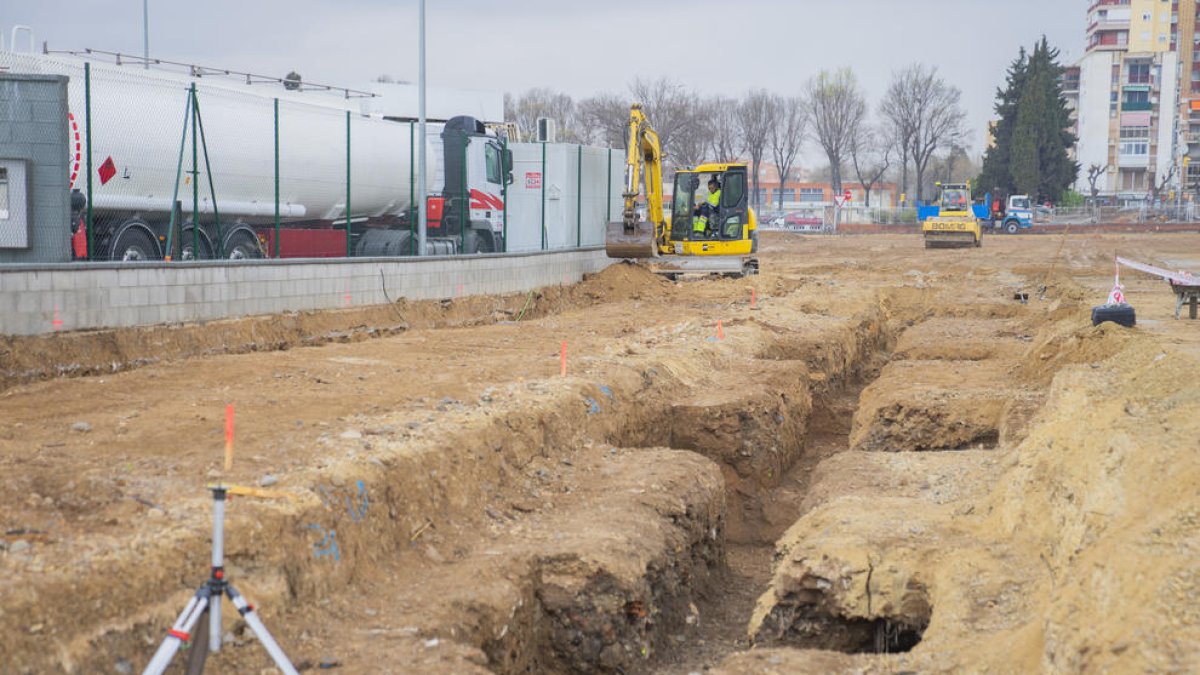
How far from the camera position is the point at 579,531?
825cm

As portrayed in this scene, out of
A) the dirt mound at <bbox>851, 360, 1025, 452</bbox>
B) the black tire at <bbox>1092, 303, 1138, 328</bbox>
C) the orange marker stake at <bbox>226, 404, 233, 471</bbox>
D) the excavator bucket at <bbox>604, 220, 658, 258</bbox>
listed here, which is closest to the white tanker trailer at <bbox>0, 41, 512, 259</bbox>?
the excavator bucket at <bbox>604, 220, 658, 258</bbox>

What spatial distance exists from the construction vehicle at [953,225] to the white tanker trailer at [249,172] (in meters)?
25.9

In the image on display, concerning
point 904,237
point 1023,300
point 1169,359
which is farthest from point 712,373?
point 904,237

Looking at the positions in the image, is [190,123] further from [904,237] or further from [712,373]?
[904,237]

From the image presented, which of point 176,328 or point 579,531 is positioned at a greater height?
point 176,328

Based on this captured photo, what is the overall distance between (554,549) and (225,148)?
12.1m

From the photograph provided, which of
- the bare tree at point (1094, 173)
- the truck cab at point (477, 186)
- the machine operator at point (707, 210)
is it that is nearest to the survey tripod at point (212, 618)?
the truck cab at point (477, 186)

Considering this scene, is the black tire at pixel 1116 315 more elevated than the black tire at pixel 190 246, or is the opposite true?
the black tire at pixel 190 246

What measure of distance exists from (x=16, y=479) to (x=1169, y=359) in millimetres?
9231

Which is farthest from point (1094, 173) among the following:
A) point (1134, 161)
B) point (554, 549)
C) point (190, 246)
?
point (554, 549)

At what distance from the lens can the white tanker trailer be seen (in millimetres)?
15719

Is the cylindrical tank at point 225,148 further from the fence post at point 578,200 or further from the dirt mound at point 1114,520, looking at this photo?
the dirt mound at point 1114,520

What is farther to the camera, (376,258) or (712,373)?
(376,258)

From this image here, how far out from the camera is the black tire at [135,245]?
51.1ft
